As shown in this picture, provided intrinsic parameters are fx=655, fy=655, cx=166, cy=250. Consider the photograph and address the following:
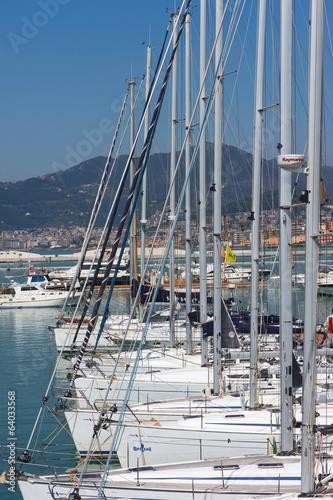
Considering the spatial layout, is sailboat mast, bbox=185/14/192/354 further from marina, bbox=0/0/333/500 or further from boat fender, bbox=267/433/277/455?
boat fender, bbox=267/433/277/455

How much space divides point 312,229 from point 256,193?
8653 millimetres

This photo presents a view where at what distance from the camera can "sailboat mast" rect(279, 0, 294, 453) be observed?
12891 mm

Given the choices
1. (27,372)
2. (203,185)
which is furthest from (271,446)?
(27,372)

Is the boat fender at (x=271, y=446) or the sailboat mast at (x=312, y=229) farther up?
the sailboat mast at (x=312, y=229)

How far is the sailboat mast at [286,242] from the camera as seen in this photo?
42.3 feet

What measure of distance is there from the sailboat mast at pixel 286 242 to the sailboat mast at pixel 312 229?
2148 millimetres

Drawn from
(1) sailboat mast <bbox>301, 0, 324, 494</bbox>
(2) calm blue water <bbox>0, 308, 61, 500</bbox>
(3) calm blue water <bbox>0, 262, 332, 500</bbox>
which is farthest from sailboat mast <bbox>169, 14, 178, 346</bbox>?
(1) sailboat mast <bbox>301, 0, 324, 494</bbox>

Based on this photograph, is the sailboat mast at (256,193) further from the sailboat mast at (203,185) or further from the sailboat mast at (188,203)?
the sailboat mast at (188,203)

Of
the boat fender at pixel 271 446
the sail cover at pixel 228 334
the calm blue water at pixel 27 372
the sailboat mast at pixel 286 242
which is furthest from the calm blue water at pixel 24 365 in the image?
the sail cover at pixel 228 334

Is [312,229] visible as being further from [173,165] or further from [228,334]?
[173,165]

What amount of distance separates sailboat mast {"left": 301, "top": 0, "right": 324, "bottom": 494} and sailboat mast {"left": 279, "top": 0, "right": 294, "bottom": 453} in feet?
7.05

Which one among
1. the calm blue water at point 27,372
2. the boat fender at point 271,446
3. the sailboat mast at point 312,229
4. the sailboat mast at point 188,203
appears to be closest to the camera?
the sailboat mast at point 312,229

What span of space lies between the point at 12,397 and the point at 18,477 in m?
14.6

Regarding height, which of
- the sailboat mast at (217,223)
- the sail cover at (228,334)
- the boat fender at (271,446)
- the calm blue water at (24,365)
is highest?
the sailboat mast at (217,223)
